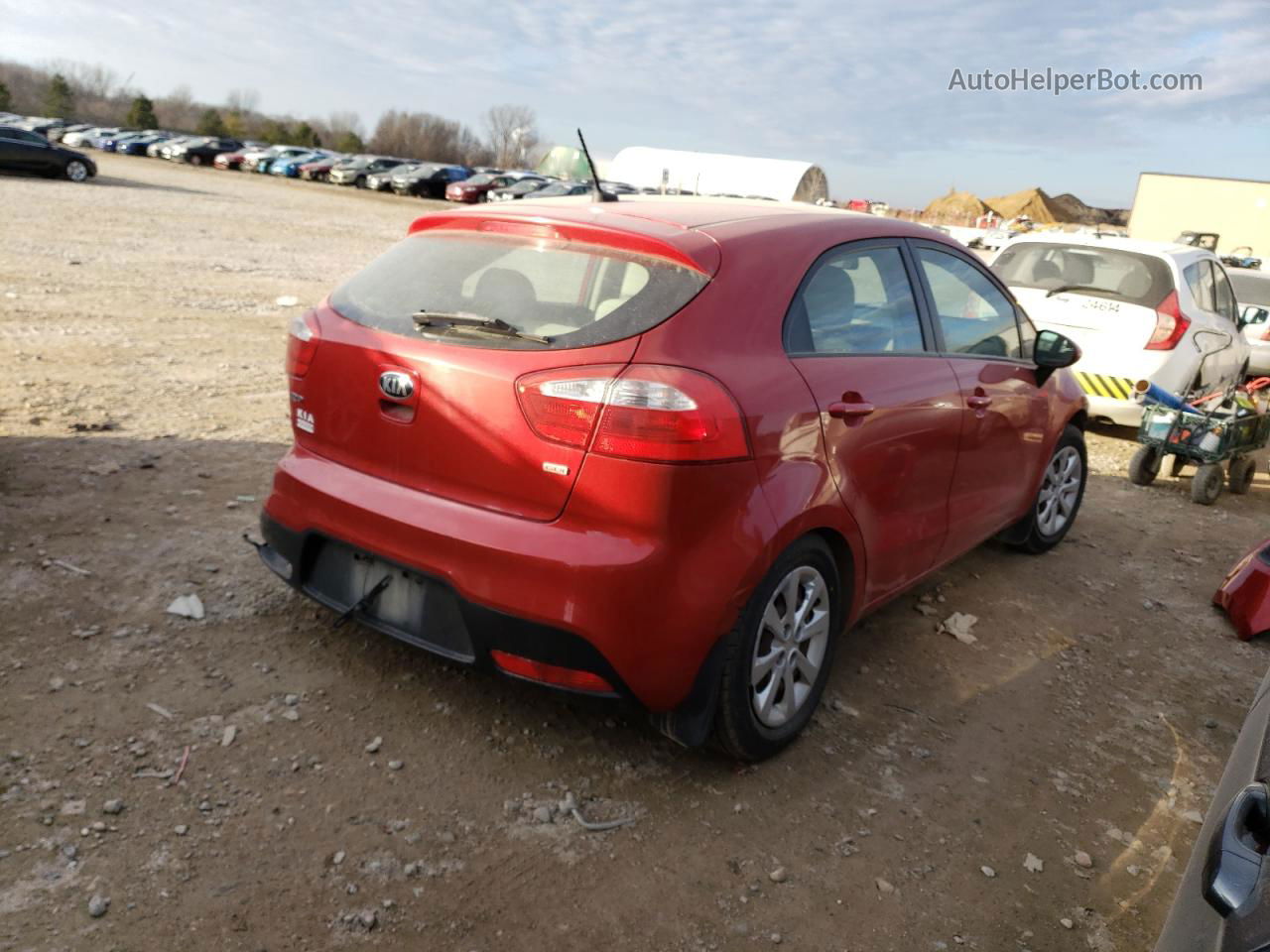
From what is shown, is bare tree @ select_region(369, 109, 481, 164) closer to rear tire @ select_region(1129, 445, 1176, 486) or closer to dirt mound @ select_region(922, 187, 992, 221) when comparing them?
dirt mound @ select_region(922, 187, 992, 221)

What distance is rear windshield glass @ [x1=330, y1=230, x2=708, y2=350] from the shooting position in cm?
287

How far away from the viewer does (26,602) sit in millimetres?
3795

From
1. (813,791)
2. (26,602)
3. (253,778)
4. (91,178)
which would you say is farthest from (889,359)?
(91,178)

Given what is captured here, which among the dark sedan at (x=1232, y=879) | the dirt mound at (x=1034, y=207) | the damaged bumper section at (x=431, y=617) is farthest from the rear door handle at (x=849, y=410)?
the dirt mound at (x=1034, y=207)

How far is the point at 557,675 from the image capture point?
2.87 metres

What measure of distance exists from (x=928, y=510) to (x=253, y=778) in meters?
2.60

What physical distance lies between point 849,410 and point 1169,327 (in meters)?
6.10

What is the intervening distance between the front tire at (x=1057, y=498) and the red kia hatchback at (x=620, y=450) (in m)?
2.01

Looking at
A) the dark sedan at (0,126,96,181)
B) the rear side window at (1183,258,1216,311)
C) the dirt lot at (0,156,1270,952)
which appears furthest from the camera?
the dark sedan at (0,126,96,181)

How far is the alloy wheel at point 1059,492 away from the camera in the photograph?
5535 mm

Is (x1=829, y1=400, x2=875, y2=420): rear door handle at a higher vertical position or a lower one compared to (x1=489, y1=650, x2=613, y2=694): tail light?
higher

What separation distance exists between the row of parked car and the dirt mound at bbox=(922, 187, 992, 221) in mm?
34408

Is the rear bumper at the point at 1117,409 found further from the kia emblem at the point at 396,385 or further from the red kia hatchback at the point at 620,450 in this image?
the kia emblem at the point at 396,385

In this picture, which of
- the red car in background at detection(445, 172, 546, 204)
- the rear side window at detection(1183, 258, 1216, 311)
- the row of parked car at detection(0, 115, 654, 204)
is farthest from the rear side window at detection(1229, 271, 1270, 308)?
the red car in background at detection(445, 172, 546, 204)
